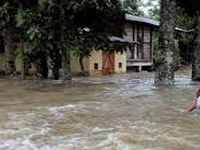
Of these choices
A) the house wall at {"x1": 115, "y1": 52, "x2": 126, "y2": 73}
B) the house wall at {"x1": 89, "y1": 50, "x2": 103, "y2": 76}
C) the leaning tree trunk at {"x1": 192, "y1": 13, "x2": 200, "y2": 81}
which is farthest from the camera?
the house wall at {"x1": 115, "y1": 52, "x2": 126, "y2": 73}

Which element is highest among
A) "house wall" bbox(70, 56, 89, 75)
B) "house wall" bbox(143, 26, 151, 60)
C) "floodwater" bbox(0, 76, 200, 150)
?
"house wall" bbox(143, 26, 151, 60)

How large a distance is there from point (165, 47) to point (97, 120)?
942 cm

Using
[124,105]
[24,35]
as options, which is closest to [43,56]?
[24,35]

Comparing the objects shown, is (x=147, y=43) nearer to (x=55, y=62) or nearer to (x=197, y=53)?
(x=197, y=53)

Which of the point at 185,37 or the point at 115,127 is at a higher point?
the point at 185,37

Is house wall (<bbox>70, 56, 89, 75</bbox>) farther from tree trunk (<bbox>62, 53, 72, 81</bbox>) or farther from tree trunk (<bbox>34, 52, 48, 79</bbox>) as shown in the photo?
tree trunk (<bbox>62, 53, 72, 81</bbox>)

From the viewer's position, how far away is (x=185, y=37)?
40.7 metres

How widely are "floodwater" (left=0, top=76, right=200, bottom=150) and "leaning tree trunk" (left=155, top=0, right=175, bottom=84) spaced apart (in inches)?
98.1

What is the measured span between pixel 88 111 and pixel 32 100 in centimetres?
292

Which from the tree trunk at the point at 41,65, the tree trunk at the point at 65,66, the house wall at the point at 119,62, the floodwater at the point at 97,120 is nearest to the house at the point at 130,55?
the house wall at the point at 119,62

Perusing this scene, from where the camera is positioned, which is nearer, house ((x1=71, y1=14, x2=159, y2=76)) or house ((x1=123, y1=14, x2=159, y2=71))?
house ((x1=71, y1=14, x2=159, y2=76))

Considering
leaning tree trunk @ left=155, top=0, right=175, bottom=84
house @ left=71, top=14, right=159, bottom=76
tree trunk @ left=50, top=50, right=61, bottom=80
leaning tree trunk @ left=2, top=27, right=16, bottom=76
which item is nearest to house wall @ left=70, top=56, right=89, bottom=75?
house @ left=71, top=14, right=159, bottom=76

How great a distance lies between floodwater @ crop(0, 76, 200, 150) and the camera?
8320 mm

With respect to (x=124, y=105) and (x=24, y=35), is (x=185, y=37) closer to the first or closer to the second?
(x=24, y=35)
